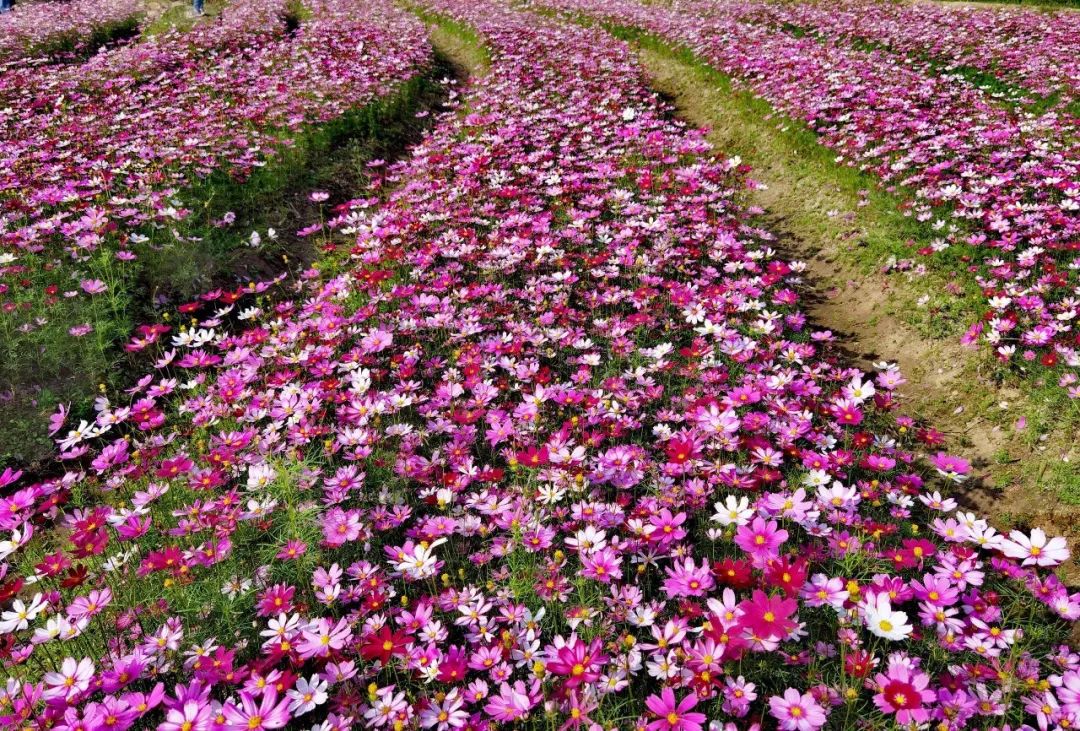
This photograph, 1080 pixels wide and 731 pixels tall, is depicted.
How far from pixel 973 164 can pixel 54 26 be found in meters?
25.2

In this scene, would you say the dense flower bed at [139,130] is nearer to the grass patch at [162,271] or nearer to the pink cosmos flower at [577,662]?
the grass patch at [162,271]

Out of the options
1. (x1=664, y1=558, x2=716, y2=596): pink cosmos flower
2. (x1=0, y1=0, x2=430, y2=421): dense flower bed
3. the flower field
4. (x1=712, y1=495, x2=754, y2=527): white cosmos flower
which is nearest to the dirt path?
the flower field

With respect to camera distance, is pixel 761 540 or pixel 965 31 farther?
pixel 965 31

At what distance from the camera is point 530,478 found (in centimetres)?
328

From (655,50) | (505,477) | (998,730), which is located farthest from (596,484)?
(655,50)

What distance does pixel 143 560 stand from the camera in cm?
289

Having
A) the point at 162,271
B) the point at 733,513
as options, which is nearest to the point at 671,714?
the point at 733,513

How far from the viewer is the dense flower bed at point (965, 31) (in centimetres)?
1138

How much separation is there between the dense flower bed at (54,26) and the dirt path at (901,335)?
17.4 meters

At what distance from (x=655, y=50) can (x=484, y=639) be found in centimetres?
1771

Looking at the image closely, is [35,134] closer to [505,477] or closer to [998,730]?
[505,477]

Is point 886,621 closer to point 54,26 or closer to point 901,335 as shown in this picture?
point 901,335

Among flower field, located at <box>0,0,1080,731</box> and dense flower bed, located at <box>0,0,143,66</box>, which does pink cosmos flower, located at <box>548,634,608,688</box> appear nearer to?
flower field, located at <box>0,0,1080,731</box>

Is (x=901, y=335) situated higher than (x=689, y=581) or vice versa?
(x=689, y=581)
